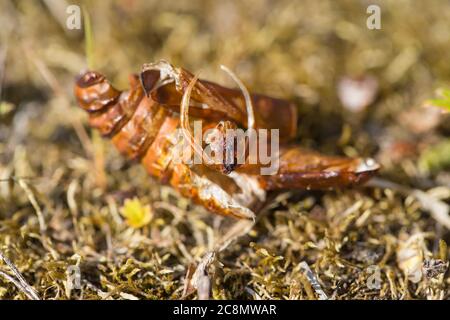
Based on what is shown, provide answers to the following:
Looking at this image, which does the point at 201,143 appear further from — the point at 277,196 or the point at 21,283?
the point at 21,283

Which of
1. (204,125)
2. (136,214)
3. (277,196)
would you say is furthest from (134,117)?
(277,196)

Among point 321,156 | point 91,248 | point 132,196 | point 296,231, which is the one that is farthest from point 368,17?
point 91,248

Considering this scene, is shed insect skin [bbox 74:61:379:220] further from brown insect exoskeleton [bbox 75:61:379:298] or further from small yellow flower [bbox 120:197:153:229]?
small yellow flower [bbox 120:197:153:229]

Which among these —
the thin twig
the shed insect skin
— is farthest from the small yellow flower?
the thin twig

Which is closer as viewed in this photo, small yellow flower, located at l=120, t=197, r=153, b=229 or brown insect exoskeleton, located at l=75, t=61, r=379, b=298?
brown insect exoskeleton, located at l=75, t=61, r=379, b=298

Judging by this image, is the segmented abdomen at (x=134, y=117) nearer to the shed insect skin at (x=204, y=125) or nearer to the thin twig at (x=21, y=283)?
the shed insect skin at (x=204, y=125)

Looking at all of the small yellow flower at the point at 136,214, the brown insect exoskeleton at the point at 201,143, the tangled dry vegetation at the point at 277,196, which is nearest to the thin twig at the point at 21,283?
the tangled dry vegetation at the point at 277,196

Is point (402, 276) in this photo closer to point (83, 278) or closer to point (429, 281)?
point (429, 281)
